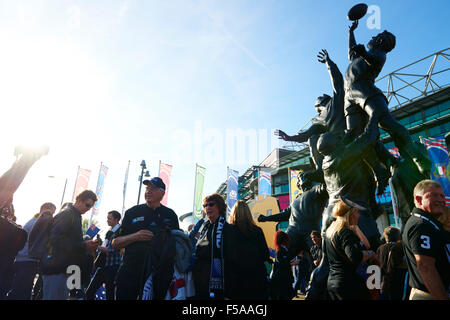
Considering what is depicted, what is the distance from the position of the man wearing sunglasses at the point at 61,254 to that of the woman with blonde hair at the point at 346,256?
2790mm

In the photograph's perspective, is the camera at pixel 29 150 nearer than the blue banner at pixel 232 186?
Yes

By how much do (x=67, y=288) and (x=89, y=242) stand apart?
55 centimetres

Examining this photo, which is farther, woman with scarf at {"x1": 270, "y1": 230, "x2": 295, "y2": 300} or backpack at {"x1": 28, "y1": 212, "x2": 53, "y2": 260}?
woman with scarf at {"x1": 270, "y1": 230, "x2": 295, "y2": 300}

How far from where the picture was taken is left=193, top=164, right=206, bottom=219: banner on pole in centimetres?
2811

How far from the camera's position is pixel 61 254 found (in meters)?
3.41

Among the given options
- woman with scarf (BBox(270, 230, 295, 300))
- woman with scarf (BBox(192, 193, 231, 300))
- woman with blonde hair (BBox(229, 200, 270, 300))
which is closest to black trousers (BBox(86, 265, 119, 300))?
woman with scarf (BBox(270, 230, 295, 300))

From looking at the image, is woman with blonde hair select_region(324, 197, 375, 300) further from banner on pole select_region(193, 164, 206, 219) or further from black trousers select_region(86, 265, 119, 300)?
banner on pole select_region(193, 164, 206, 219)

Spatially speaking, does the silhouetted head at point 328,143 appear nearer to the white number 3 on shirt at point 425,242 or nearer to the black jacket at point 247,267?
the black jacket at point 247,267

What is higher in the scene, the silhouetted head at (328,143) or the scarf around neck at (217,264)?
the silhouetted head at (328,143)

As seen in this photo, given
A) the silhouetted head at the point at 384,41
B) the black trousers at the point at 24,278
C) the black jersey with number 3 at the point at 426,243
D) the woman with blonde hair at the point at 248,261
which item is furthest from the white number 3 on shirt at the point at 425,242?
the black trousers at the point at 24,278

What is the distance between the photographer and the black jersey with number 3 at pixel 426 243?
2.21 m

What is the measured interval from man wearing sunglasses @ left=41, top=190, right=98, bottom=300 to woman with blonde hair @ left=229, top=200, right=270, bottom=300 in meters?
1.89

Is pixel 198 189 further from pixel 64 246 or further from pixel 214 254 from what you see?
pixel 214 254
